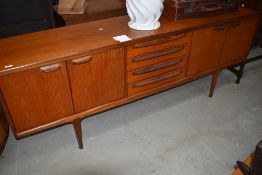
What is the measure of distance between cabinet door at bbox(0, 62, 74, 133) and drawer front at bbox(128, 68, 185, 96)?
0.44 metres

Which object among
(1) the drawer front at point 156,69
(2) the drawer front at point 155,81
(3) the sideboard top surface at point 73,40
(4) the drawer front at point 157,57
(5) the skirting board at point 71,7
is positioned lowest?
(2) the drawer front at point 155,81

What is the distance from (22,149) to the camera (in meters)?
1.64

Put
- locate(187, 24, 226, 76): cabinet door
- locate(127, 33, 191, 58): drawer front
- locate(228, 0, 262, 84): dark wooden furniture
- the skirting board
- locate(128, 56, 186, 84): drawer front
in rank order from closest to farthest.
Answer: locate(127, 33, 191, 58): drawer front
locate(128, 56, 186, 84): drawer front
locate(187, 24, 226, 76): cabinet door
the skirting board
locate(228, 0, 262, 84): dark wooden furniture

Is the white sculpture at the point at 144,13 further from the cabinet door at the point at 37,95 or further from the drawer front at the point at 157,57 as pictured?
the cabinet door at the point at 37,95

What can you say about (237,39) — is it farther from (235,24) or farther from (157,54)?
(157,54)

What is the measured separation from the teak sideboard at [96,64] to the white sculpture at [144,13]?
6 cm

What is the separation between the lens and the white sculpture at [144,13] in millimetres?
1452

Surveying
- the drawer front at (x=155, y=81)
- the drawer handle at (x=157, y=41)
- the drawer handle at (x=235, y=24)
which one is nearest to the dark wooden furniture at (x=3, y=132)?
the drawer front at (x=155, y=81)

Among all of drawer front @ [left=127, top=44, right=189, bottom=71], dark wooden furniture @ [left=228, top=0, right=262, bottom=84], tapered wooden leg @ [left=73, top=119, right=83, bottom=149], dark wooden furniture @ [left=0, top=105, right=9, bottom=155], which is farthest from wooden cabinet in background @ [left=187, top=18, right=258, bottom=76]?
dark wooden furniture @ [left=0, top=105, right=9, bottom=155]

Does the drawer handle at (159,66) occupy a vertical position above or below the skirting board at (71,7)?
below

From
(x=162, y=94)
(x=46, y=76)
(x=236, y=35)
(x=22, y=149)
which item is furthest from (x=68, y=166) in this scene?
(x=236, y=35)

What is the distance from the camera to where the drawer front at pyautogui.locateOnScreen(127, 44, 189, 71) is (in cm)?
148

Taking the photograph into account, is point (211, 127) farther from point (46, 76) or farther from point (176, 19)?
point (46, 76)

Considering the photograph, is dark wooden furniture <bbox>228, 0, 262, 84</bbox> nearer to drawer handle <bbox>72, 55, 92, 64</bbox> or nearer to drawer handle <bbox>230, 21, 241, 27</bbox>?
drawer handle <bbox>230, 21, 241, 27</bbox>
